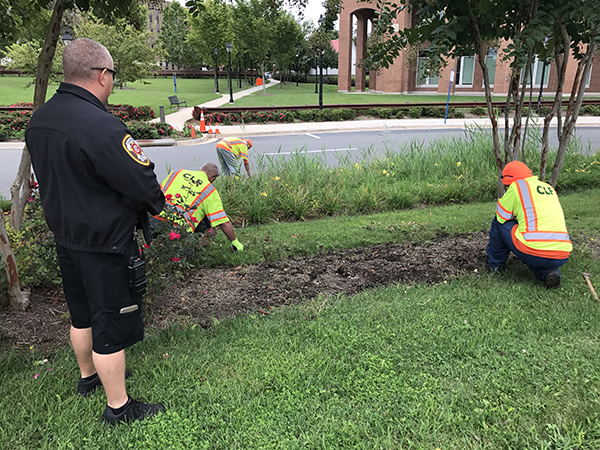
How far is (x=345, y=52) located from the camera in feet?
130

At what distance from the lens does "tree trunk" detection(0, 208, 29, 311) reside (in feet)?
10.9

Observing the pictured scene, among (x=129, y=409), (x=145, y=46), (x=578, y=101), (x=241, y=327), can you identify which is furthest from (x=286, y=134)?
(x=129, y=409)

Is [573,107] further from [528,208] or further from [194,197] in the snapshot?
[194,197]

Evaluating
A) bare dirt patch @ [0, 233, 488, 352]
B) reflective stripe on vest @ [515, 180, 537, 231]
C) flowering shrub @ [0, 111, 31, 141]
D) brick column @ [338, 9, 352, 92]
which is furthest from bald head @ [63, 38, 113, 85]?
brick column @ [338, 9, 352, 92]

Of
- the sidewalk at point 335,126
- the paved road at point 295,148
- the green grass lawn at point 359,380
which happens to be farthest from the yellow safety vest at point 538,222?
the sidewalk at point 335,126

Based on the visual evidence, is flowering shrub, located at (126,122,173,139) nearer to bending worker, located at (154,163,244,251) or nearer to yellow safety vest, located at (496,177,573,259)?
bending worker, located at (154,163,244,251)

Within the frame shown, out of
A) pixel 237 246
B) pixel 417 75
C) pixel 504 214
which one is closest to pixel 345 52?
pixel 417 75

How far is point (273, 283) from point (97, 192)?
2.46 meters

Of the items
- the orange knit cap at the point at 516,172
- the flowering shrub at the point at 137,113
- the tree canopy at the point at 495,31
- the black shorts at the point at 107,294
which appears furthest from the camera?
the flowering shrub at the point at 137,113

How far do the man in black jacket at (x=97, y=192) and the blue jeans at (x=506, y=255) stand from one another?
3.19 meters

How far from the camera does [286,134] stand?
17094 millimetres

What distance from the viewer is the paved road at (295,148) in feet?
33.7

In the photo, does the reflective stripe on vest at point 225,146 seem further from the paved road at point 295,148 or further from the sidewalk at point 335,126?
the sidewalk at point 335,126

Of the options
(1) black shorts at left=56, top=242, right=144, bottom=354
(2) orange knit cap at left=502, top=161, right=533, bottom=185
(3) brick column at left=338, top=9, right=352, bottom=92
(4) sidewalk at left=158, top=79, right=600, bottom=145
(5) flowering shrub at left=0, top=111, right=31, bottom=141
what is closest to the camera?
(1) black shorts at left=56, top=242, right=144, bottom=354
